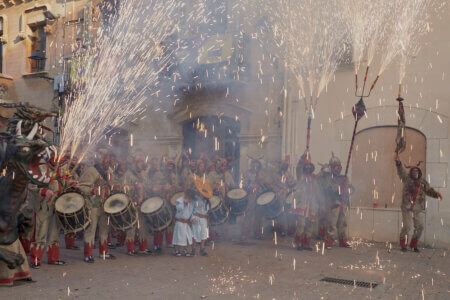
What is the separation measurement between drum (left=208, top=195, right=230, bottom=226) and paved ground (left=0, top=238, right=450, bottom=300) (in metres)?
0.56

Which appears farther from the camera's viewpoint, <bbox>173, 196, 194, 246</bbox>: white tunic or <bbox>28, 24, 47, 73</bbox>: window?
<bbox>28, 24, 47, 73</bbox>: window

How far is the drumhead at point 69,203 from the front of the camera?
23.7 ft

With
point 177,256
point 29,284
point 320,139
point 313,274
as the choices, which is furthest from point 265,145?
point 29,284

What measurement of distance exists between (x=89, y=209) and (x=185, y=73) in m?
7.47

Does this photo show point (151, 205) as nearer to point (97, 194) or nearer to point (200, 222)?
point (200, 222)

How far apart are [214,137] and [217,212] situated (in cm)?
546

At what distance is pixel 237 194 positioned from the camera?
409 inches

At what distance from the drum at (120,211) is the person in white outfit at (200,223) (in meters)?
1.16

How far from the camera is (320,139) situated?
38.3 feet

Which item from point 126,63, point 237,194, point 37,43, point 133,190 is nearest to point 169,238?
point 133,190

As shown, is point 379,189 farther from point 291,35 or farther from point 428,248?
point 291,35

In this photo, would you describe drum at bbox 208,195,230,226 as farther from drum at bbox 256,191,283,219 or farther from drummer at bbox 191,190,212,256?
drum at bbox 256,191,283,219

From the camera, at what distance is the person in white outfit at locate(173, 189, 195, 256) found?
846cm

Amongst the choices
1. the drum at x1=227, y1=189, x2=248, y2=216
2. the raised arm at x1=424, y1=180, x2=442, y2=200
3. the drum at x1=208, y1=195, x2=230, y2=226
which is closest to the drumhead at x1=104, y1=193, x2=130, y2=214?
the drum at x1=208, y1=195, x2=230, y2=226
